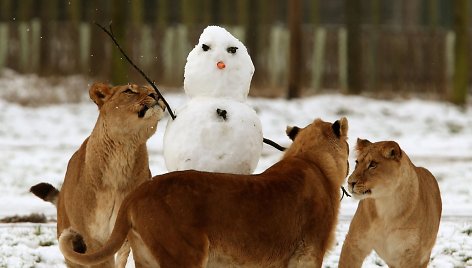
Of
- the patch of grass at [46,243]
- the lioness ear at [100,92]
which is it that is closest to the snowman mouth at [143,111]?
the lioness ear at [100,92]

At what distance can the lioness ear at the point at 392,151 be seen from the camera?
6.32 metres

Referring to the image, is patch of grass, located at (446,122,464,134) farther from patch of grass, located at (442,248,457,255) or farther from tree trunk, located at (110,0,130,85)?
patch of grass, located at (442,248,457,255)

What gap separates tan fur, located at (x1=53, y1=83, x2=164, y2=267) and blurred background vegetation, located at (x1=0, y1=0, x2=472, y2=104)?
16.0 m

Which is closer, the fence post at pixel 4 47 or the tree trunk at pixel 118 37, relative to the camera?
the tree trunk at pixel 118 37

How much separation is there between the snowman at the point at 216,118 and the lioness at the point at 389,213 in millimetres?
804

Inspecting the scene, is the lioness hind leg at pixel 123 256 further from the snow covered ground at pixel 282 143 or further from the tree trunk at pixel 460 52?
the tree trunk at pixel 460 52

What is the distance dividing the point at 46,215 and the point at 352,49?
12.9 m

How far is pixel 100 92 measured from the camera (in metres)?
6.27

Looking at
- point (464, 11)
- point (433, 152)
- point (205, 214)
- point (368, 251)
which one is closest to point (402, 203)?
point (368, 251)

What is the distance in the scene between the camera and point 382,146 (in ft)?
20.9

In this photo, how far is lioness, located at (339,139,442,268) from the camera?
6.32 metres

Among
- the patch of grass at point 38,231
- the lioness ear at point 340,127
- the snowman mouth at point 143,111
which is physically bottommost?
the patch of grass at point 38,231

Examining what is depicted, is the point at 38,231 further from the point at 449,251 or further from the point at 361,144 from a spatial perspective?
the point at 449,251

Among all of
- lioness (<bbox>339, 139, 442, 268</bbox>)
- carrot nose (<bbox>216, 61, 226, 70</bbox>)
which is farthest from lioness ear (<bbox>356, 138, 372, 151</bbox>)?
carrot nose (<bbox>216, 61, 226, 70</bbox>)
